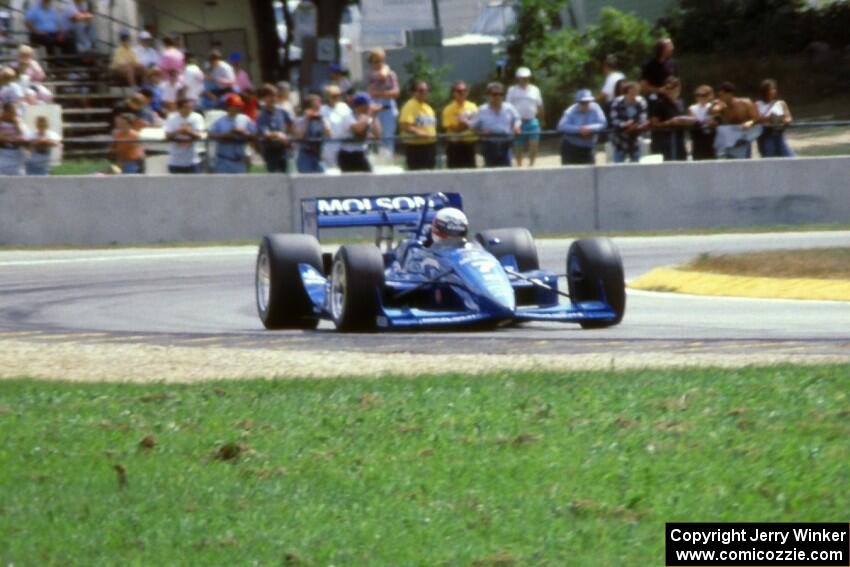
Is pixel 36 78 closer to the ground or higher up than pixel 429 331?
higher up

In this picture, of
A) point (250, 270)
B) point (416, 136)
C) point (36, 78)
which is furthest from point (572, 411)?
point (36, 78)

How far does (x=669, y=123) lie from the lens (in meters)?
21.6

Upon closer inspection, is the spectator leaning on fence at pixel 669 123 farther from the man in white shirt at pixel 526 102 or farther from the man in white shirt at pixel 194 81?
the man in white shirt at pixel 194 81

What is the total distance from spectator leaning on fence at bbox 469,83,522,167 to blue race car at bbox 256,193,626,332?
7348mm

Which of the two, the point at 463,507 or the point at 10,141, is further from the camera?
the point at 10,141

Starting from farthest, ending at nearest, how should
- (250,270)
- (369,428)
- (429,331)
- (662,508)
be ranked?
1. (250,270)
2. (429,331)
3. (369,428)
4. (662,508)

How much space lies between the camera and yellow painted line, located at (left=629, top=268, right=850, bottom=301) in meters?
14.3

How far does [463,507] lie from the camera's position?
6332 millimetres

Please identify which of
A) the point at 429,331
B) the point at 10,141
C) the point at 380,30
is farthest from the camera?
the point at 380,30

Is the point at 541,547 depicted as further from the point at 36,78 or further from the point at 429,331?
the point at 36,78

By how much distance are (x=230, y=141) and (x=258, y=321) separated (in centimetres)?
708

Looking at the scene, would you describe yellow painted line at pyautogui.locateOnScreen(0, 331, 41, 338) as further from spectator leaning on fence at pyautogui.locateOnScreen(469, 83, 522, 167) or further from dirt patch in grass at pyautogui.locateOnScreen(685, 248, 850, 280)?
spectator leaning on fence at pyautogui.locateOnScreen(469, 83, 522, 167)

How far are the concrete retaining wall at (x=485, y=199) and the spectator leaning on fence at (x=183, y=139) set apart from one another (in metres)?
0.21

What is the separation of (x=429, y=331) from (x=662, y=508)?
686 cm
